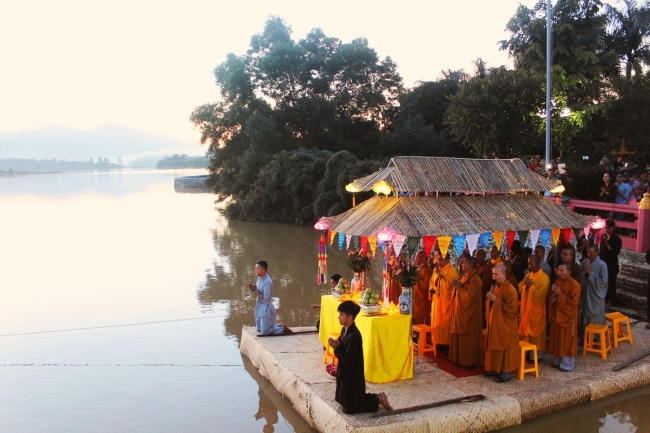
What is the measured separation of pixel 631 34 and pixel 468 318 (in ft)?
94.7

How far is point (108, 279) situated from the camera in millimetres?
16406

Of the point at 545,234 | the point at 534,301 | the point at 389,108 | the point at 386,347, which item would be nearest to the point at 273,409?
the point at 386,347

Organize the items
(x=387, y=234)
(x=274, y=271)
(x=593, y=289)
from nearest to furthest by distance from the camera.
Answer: (x=387, y=234), (x=593, y=289), (x=274, y=271)

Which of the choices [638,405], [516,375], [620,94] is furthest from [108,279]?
[620,94]

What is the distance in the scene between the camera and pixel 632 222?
10.9 meters

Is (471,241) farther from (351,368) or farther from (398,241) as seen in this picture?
(351,368)

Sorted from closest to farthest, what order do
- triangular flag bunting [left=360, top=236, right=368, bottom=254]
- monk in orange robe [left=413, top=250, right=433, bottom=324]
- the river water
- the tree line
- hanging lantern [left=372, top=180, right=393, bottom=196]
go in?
the river water → hanging lantern [left=372, top=180, right=393, bottom=196] → monk in orange robe [left=413, top=250, right=433, bottom=324] → triangular flag bunting [left=360, top=236, right=368, bottom=254] → the tree line

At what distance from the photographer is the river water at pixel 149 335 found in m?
7.20

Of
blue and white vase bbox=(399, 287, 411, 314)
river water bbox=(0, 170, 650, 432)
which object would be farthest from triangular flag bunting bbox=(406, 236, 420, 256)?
river water bbox=(0, 170, 650, 432)

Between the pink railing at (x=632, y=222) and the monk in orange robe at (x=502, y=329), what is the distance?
16.6ft

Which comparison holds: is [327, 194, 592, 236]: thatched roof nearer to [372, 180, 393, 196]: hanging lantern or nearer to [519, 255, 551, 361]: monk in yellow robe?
[372, 180, 393, 196]: hanging lantern

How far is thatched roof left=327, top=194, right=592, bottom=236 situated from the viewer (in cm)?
733

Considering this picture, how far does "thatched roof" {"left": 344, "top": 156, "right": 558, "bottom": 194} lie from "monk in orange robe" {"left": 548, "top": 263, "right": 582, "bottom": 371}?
1.63 m

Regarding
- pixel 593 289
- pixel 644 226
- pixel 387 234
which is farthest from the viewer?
pixel 644 226
